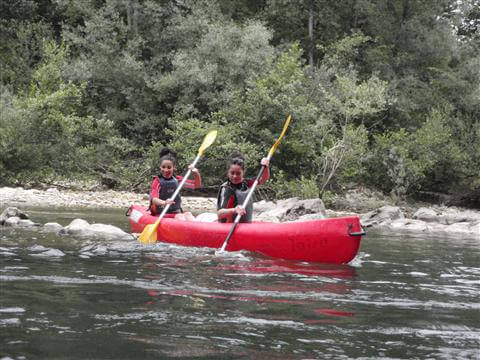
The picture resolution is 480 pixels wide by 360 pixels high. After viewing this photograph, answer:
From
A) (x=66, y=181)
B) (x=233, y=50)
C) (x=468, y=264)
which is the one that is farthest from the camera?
(x=233, y=50)

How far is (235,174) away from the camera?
654 centimetres

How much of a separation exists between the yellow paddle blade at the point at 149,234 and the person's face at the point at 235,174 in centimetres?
108

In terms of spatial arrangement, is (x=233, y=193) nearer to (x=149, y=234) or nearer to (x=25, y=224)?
(x=149, y=234)

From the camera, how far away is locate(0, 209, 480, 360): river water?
2570mm

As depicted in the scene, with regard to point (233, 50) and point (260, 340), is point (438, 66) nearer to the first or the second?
point (233, 50)

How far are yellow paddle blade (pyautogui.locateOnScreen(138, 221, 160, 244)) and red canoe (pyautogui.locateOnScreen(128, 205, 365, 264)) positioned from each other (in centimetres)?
47

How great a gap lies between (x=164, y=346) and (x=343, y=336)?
85 centimetres

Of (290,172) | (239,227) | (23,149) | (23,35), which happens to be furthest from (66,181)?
(239,227)

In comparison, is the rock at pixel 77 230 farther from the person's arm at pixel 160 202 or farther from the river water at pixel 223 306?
the river water at pixel 223 306

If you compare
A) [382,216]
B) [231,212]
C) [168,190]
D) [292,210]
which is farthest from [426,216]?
[231,212]

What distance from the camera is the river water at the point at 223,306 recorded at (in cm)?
257

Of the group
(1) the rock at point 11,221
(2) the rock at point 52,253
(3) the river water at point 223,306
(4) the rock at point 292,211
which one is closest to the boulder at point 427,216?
(4) the rock at point 292,211

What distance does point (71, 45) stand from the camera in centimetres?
2319

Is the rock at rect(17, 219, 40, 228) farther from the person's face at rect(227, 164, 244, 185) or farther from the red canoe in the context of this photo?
the person's face at rect(227, 164, 244, 185)
